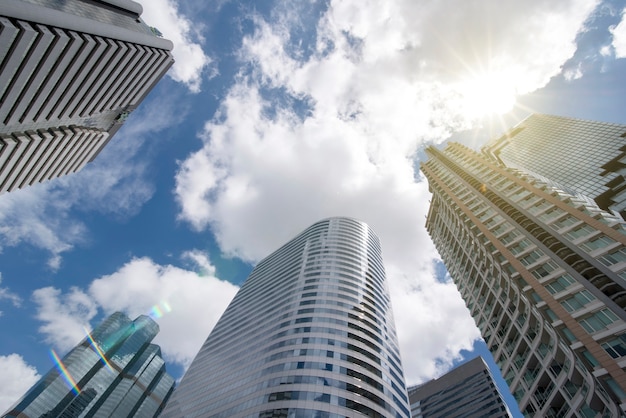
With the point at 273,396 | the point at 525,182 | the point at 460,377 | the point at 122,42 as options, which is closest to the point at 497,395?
the point at 460,377

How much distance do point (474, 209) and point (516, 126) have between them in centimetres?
7862

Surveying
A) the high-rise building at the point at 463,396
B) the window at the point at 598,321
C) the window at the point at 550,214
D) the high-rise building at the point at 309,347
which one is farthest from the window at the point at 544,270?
the high-rise building at the point at 463,396

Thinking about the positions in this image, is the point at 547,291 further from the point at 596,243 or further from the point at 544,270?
the point at 596,243

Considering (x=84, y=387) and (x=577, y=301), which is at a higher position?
(x=84, y=387)

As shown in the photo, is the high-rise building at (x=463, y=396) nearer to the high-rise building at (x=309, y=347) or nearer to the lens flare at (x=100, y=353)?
the high-rise building at (x=309, y=347)

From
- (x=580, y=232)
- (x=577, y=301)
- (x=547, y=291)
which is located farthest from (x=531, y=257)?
(x=577, y=301)

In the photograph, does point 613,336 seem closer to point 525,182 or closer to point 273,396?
point 525,182

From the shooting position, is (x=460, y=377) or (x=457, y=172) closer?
(x=457, y=172)

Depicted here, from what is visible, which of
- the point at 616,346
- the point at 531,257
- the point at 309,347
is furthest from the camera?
the point at 309,347

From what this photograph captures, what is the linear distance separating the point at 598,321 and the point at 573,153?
226 ft

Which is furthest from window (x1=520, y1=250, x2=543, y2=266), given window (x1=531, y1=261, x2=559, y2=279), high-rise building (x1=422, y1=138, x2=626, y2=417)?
window (x1=531, y1=261, x2=559, y2=279)

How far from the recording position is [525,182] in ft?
197

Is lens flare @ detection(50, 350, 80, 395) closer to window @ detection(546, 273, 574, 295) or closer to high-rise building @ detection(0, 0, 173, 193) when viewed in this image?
high-rise building @ detection(0, 0, 173, 193)

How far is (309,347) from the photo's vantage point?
62062mm
